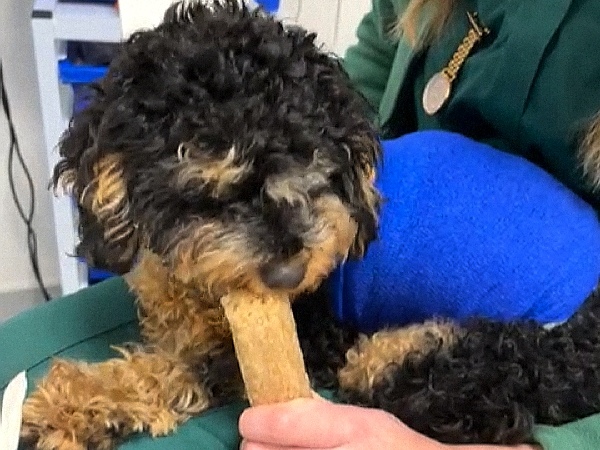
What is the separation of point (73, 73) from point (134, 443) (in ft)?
2.71

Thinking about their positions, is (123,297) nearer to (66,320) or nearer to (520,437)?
(66,320)

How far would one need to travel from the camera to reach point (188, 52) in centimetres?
81

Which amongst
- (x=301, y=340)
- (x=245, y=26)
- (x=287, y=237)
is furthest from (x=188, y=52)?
(x=301, y=340)

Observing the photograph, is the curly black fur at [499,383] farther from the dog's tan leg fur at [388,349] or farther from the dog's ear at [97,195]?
the dog's ear at [97,195]

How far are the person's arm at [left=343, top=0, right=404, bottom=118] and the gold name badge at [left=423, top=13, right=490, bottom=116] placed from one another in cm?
21

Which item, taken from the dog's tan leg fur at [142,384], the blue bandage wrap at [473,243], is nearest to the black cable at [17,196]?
the dog's tan leg fur at [142,384]

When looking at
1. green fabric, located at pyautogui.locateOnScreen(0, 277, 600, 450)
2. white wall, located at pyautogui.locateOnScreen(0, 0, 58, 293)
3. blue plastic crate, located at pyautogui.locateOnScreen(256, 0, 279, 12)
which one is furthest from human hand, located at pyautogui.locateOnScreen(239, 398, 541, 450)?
white wall, located at pyautogui.locateOnScreen(0, 0, 58, 293)

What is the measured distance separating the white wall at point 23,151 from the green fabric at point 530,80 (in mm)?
1045

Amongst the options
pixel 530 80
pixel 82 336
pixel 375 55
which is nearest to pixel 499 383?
pixel 530 80

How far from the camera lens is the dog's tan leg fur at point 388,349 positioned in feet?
2.94

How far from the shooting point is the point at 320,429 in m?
0.79

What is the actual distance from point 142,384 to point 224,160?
291 millimetres

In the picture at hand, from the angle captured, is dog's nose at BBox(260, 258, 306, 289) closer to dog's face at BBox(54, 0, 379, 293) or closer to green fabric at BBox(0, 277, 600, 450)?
dog's face at BBox(54, 0, 379, 293)

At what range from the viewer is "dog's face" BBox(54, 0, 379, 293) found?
761 millimetres
